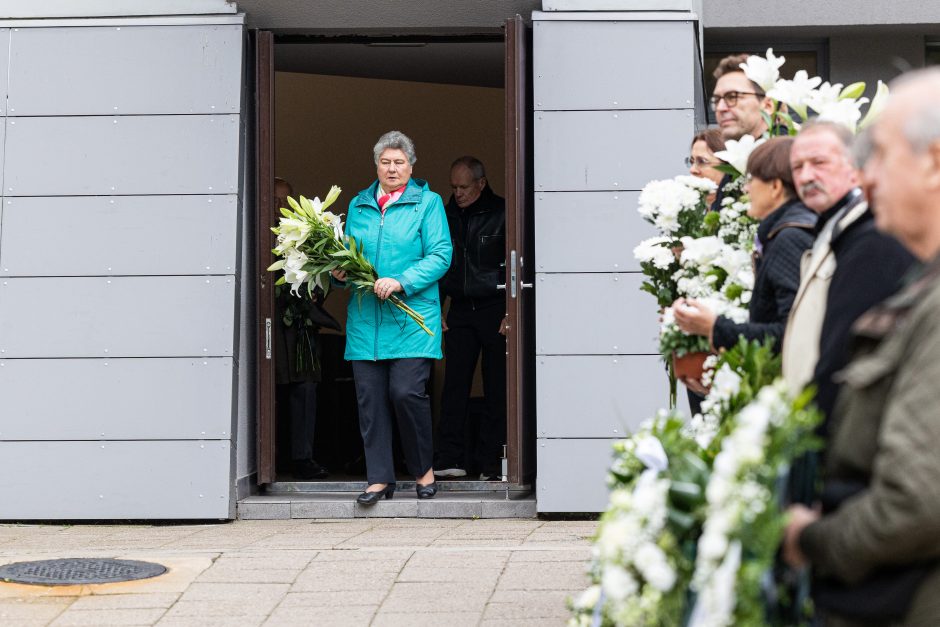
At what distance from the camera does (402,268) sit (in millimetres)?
8180

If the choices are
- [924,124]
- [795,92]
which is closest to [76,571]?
[795,92]

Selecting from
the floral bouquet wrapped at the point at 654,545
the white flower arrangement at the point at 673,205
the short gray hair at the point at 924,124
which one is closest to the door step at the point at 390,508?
the white flower arrangement at the point at 673,205

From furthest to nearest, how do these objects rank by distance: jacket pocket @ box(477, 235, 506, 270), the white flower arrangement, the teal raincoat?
jacket pocket @ box(477, 235, 506, 270)
the teal raincoat
the white flower arrangement

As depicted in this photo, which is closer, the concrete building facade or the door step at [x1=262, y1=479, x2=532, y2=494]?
the concrete building facade

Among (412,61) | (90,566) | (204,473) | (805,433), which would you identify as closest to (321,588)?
(90,566)

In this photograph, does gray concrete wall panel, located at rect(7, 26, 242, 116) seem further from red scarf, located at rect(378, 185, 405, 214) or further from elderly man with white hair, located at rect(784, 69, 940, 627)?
elderly man with white hair, located at rect(784, 69, 940, 627)

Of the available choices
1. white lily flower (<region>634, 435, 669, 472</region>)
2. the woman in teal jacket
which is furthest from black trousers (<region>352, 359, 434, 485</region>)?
white lily flower (<region>634, 435, 669, 472</region>)

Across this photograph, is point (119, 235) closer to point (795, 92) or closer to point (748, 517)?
point (795, 92)

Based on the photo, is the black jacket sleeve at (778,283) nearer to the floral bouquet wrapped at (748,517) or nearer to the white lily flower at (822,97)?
the white lily flower at (822,97)

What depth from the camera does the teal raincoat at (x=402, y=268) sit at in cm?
812

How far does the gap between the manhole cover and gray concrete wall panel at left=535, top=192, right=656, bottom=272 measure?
294 cm

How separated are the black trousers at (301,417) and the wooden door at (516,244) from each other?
6.77 feet

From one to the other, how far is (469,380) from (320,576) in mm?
3326

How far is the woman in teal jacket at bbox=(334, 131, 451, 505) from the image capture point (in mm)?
8133
